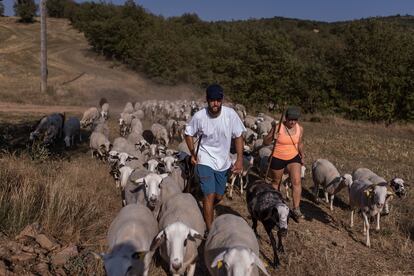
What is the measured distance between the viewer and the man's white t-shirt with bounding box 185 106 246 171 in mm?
6340

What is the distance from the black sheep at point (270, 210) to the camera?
6.43m

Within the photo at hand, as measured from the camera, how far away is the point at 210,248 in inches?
219

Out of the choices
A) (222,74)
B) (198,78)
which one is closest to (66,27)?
(198,78)

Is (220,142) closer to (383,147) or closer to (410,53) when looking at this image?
(383,147)

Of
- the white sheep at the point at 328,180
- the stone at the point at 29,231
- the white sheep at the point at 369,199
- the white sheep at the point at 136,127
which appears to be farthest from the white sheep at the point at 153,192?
the white sheep at the point at 136,127

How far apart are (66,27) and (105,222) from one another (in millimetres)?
71661

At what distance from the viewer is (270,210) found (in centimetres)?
667

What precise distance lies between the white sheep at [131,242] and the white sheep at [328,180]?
17.3 ft

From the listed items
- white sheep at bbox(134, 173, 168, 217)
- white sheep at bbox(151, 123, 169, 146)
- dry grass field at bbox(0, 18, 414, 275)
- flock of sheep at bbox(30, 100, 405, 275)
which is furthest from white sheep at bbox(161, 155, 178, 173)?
white sheep at bbox(151, 123, 169, 146)

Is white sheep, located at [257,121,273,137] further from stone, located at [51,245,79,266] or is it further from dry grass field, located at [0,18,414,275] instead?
stone, located at [51,245,79,266]

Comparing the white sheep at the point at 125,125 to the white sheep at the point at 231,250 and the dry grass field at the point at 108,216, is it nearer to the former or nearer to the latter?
the dry grass field at the point at 108,216

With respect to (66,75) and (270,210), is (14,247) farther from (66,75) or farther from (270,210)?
(66,75)

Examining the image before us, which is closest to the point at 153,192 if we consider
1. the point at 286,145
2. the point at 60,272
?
the point at 60,272

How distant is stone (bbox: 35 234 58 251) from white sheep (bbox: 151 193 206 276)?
1502 mm
